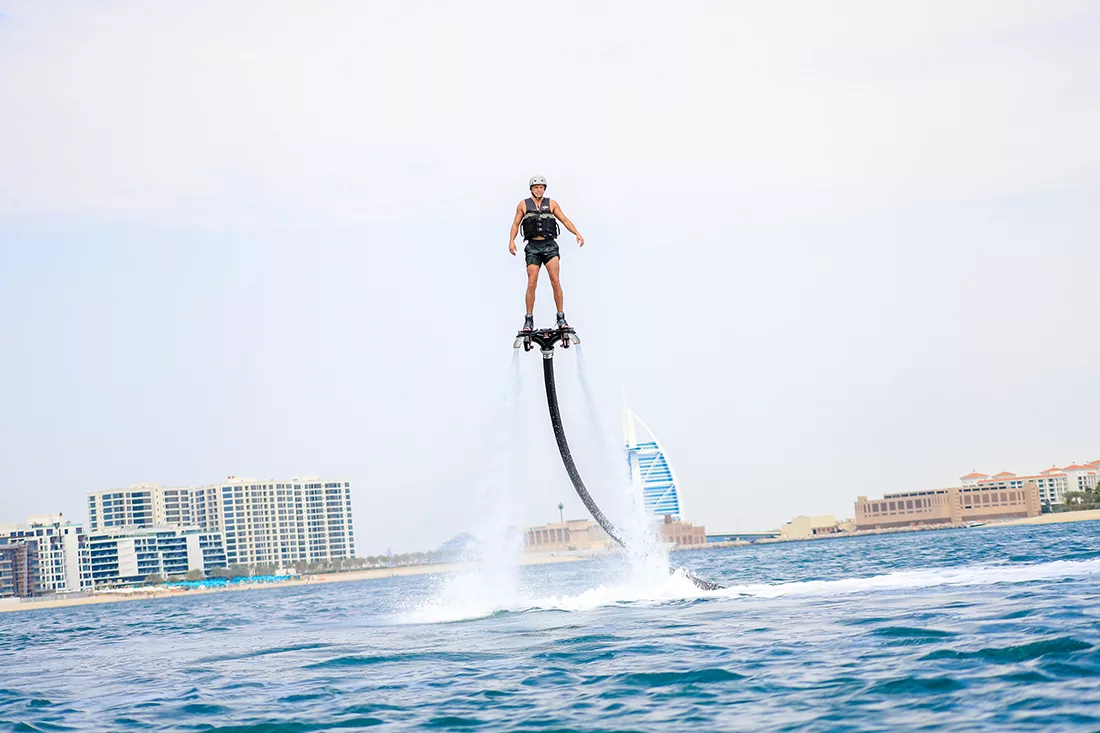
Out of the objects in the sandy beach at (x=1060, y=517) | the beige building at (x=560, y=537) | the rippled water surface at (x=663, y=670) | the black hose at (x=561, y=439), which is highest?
the black hose at (x=561, y=439)

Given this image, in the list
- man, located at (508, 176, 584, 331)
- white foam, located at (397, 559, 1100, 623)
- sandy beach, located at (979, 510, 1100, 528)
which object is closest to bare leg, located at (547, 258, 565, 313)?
man, located at (508, 176, 584, 331)

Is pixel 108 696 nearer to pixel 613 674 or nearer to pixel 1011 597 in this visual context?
pixel 613 674

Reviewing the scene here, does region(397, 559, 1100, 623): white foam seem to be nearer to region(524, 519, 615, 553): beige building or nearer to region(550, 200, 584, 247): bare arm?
region(550, 200, 584, 247): bare arm

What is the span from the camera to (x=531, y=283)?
21.7 meters

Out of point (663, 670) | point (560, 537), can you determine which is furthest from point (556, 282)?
point (560, 537)

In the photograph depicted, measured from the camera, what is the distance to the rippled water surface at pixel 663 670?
1405 centimetres

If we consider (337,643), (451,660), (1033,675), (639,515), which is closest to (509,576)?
(639,515)

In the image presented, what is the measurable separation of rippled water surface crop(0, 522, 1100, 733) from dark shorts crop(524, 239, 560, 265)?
281 inches

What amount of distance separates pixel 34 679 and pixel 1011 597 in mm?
21745

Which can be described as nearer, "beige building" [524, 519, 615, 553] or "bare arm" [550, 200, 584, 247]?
"bare arm" [550, 200, 584, 247]

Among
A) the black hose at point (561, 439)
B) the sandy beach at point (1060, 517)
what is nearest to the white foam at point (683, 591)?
the black hose at point (561, 439)

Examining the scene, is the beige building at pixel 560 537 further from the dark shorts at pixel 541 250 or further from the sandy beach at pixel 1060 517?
the dark shorts at pixel 541 250

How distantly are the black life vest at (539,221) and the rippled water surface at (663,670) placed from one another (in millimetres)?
7544

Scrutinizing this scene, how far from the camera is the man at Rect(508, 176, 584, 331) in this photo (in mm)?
21062
